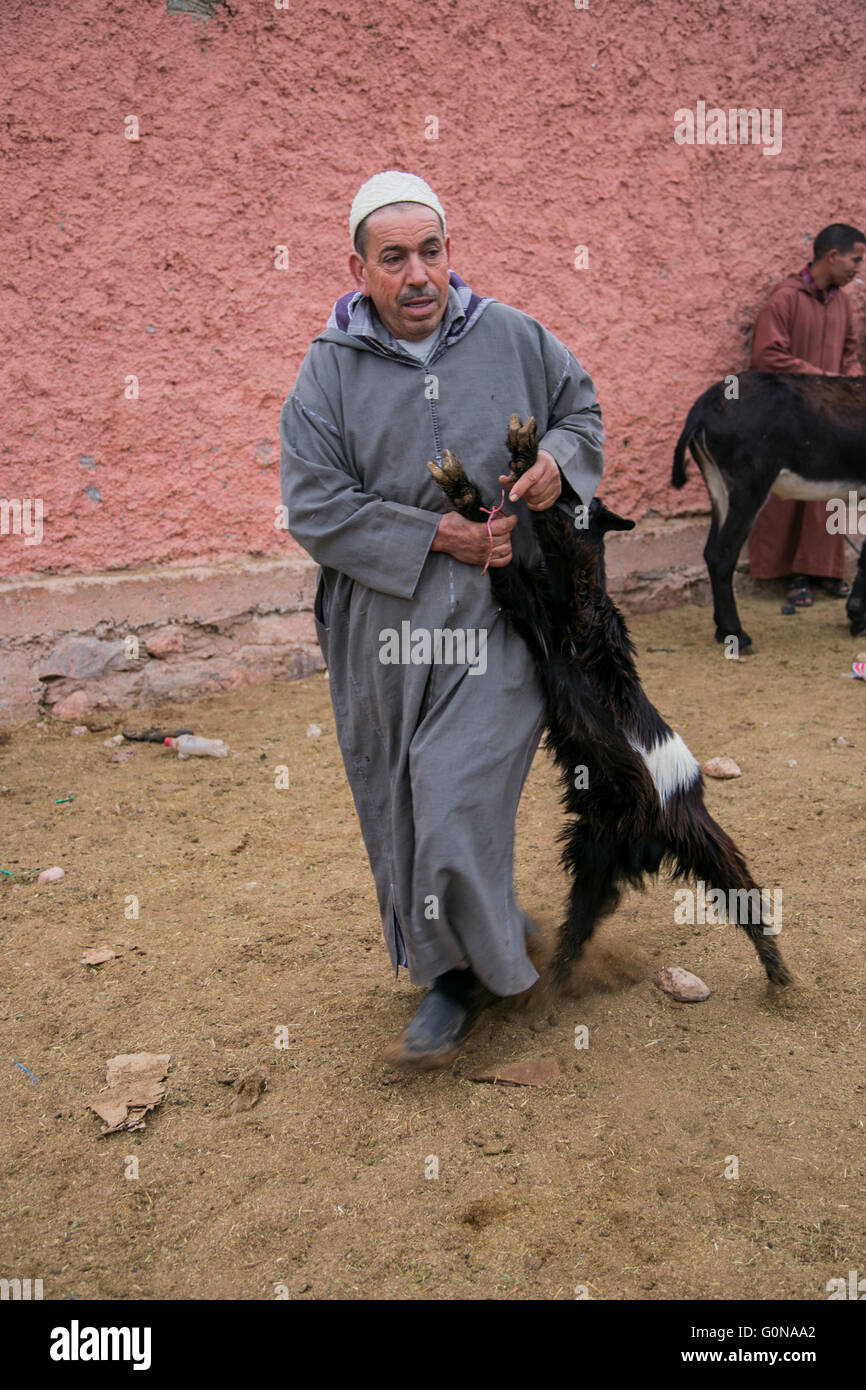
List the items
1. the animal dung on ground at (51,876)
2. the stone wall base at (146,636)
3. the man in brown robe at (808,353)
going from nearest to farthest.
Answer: the animal dung on ground at (51,876) → the stone wall base at (146,636) → the man in brown robe at (808,353)

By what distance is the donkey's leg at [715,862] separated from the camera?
2508mm

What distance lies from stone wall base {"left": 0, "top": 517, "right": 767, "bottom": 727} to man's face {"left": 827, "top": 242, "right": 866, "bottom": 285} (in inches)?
141

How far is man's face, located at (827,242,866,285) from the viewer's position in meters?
6.16

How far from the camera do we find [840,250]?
20.2 feet

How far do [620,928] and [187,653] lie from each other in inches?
116

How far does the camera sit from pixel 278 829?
3.96 meters

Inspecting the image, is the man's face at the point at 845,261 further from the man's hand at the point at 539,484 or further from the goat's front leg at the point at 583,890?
the goat's front leg at the point at 583,890

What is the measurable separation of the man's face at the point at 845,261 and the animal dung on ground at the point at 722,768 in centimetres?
358

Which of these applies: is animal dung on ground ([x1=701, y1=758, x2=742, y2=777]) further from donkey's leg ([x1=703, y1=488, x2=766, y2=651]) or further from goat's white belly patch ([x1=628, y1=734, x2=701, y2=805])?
donkey's leg ([x1=703, y1=488, x2=766, y2=651])

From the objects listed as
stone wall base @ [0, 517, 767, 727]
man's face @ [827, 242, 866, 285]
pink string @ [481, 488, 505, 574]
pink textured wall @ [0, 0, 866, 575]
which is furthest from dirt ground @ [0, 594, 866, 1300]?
man's face @ [827, 242, 866, 285]

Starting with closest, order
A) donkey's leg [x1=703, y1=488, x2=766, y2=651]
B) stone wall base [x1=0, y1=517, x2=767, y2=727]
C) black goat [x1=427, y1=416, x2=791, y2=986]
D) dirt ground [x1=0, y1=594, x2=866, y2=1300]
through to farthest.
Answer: dirt ground [x1=0, y1=594, x2=866, y2=1300], black goat [x1=427, y1=416, x2=791, y2=986], stone wall base [x1=0, y1=517, x2=767, y2=727], donkey's leg [x1=703, y1=488, x2=766, y2=651]

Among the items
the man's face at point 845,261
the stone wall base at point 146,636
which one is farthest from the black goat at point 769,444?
the stone wall base at point 146,636

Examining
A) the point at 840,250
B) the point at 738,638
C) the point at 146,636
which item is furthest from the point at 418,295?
the point at 840,250
